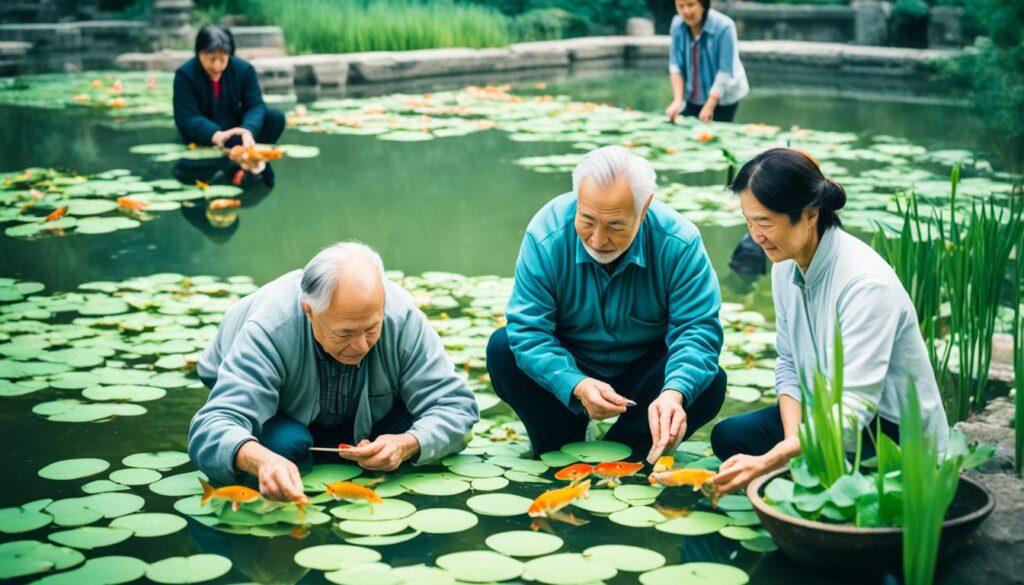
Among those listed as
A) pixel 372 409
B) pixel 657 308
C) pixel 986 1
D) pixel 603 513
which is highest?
pixel 986 1

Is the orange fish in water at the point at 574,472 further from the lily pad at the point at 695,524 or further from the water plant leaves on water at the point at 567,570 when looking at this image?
the water plant leaves on water at the point at 567,570

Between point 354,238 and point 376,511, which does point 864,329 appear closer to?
point 376,511

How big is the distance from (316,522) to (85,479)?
2.25 feet

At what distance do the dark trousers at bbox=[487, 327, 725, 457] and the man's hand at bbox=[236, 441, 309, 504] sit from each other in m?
0.70

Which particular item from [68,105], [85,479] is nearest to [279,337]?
[85,479]

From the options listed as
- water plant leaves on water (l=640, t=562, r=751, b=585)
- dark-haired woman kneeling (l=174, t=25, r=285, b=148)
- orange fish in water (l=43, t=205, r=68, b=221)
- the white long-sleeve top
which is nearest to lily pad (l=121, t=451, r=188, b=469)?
water plant leaves on water (l=640, t=562, r=751, b=585)

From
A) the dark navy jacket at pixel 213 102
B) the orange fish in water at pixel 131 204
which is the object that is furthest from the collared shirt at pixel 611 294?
the dark navy jacket at pixel 213 102

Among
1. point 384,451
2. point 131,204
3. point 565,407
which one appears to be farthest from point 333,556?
point 131,204

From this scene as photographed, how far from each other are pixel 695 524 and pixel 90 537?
131 cm

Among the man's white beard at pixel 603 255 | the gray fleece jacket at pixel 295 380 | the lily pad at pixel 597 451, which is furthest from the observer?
the lily pad at pixel 597 451

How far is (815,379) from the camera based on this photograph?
2145 millimetres

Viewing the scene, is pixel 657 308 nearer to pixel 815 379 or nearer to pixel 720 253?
pixel 815 379

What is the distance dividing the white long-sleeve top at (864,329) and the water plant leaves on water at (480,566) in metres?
0.74

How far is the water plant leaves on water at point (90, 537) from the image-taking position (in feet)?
8.29
